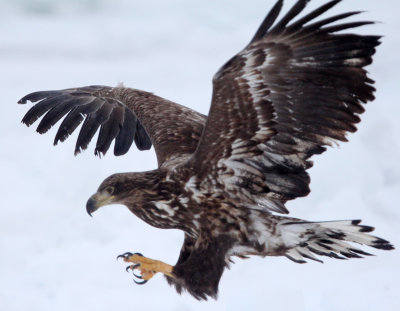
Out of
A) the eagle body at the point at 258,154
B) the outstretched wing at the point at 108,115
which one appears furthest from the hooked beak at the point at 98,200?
the outstretched wing at the point at 108,115

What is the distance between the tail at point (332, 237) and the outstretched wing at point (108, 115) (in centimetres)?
123

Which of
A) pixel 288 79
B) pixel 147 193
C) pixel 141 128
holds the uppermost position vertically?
pixel 141 128

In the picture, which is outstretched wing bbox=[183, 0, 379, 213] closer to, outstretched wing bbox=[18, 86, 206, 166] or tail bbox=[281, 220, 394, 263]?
tail bbox=[281, 220, 394, 263]

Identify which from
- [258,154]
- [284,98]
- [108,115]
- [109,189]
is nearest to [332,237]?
[258,154]

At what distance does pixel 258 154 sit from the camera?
4645 mm

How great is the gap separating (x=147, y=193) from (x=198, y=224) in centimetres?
39

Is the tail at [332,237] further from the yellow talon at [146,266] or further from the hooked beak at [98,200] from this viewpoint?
the hooked beak at [98,200]

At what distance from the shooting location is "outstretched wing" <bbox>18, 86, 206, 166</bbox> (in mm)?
5902

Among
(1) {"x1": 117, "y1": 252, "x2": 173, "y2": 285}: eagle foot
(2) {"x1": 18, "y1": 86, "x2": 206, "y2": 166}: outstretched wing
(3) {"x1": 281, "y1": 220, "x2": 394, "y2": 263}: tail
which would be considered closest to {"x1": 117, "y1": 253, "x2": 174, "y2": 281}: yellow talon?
(1) {"x1": 117, "y1": 252, "x2": 173, "y2": 285}: eagle foot

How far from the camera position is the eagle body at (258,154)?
4230 mm

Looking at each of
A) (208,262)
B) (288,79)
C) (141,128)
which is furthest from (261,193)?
(141,128)

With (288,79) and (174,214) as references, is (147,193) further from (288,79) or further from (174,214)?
(288,79)

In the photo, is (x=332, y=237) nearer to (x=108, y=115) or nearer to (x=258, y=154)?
(x=258, y=154)

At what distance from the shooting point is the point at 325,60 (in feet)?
14.0
